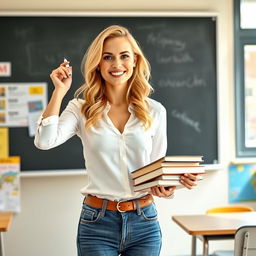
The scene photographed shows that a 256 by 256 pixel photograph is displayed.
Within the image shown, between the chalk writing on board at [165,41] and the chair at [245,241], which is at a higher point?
the chalk writing on board at [165,41]

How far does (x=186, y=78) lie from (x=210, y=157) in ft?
2.27

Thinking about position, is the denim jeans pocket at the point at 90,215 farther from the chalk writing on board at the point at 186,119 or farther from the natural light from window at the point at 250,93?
the natural light from window at the point at 250,93

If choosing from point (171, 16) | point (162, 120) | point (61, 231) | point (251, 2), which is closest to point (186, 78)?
point (171, 16)

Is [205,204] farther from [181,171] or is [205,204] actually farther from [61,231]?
[181,171]

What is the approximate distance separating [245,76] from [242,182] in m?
0.91

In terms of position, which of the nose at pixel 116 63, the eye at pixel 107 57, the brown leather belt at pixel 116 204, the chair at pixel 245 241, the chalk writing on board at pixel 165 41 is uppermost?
the chalk writing on board at pixel 165 41

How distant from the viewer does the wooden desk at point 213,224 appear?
9.75 ft

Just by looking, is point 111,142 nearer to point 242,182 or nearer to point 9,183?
point 9,183

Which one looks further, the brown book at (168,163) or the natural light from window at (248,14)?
the natural light from window at (248,14)

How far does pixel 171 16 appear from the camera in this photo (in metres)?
4.41

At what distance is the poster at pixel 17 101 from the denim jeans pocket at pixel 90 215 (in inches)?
95.5

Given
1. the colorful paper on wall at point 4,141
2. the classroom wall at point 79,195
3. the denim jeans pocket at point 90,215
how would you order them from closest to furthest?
the denim jeans pocket at point 90,215
the colorful paper on wall at point 4,141
the classroom wall at point 79,195

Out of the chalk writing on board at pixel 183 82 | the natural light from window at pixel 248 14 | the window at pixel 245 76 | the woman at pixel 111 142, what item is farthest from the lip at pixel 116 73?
the natural light from window at pixel 248 14

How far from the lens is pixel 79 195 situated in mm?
4391
